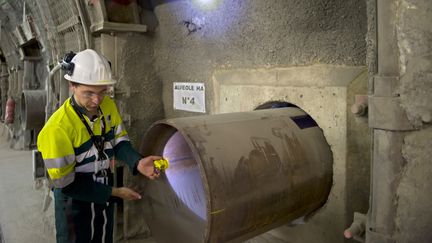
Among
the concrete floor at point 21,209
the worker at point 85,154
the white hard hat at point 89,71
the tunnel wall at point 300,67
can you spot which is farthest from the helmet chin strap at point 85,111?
the concrete floor at point 21,209

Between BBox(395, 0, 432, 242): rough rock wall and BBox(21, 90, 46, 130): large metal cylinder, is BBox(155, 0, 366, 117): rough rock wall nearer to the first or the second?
BBox(395, 0, 432, 242): rough rock wall

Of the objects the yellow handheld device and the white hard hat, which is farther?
the white hard hat

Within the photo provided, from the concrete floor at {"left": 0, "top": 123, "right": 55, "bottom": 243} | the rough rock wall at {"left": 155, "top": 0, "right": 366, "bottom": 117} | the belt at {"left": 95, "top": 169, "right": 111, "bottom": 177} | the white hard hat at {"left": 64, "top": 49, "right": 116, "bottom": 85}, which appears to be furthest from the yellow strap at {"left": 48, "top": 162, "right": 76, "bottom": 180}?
the concrete floor at {"left": 0, "top": 123, "right": 55, "bottom": 243}

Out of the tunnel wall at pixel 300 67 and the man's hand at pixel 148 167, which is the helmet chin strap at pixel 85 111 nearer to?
the man's hand at pixel 148 167

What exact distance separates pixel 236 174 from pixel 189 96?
6.77 ft

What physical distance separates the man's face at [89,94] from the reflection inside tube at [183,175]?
485 mm

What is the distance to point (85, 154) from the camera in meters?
2.23

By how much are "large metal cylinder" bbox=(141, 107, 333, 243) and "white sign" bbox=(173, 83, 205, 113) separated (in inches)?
43.5

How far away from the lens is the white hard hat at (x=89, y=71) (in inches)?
85.7

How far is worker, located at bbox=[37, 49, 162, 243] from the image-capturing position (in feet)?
6.81

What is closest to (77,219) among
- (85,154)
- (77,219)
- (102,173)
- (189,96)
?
(77,219)

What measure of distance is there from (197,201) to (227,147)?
673mm

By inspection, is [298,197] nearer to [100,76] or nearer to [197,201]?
[197,201]

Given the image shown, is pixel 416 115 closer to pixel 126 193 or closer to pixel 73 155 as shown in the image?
pixel 126 193
